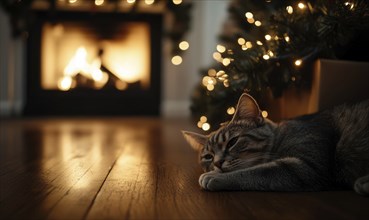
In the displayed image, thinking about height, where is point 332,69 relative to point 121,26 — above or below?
below

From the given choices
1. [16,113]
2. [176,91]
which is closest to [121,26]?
[176,91]

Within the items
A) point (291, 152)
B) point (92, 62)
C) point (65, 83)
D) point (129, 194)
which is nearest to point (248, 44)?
point (291, 152)

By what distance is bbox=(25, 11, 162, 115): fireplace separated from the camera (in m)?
4.04

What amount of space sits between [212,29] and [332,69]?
303 centimetres

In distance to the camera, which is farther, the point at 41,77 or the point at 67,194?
the point at 41,77

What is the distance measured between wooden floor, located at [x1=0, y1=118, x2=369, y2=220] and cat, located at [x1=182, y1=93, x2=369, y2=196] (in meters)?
0.03

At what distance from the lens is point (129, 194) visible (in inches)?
39.2

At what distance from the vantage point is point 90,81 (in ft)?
13.5

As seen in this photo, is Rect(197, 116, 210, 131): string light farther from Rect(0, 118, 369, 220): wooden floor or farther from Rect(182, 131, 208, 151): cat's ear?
Rect(182, 131, 208, 151): cat's ear

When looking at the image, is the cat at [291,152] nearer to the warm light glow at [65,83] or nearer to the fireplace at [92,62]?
the fireplace at [92,62]

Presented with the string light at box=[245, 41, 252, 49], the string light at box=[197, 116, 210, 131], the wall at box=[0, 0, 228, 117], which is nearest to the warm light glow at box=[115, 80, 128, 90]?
the wall at box=[0, 0, 228, 117]

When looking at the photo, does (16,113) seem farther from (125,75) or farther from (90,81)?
(125,75)

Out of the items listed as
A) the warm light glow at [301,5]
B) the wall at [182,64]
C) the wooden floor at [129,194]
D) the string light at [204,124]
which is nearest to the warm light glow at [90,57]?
the wall at [182,64]

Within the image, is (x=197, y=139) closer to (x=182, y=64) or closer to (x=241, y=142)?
(x=241, y=142)
